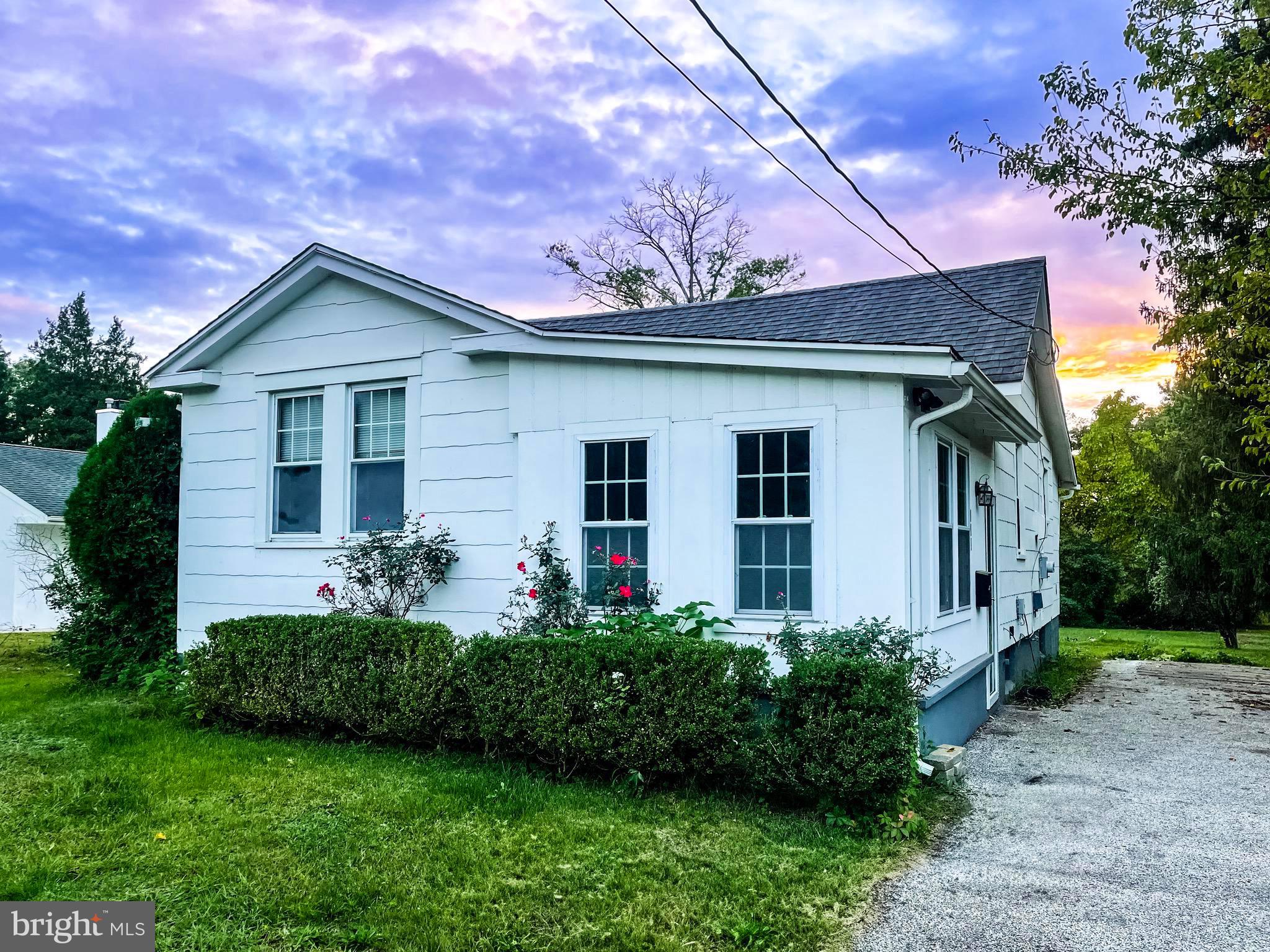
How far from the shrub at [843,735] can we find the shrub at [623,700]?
25cm

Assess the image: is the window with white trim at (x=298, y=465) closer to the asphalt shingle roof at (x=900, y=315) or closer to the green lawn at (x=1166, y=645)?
the asphalt shingle roof at (x=900, y=315)

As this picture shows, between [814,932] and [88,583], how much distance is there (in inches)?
342

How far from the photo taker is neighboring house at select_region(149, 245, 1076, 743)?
5.86 metres

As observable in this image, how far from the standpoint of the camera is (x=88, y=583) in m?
9.18

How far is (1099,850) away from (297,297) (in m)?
7.74

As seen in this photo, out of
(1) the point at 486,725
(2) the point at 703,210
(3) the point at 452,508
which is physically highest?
(2) the point at 703,210

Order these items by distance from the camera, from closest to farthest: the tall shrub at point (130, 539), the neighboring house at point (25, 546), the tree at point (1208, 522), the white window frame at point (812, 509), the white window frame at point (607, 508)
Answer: the white window frame at point (812, 509), the white window frame at point (607, 508), the tall shrub at point (130, 539), the tree at point (1208, 522), the neighboring house at point (25, 546)

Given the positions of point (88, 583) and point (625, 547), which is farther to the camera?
point (88, 583)

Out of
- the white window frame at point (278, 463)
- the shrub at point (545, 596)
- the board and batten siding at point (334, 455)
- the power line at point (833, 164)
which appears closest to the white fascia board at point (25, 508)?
the board and batten siding at point (334, 455)

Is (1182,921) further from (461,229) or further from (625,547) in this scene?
(461,229)

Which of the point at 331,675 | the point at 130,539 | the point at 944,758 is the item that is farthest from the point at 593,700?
the point at 130,539

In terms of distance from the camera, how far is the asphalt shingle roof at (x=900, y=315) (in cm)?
741

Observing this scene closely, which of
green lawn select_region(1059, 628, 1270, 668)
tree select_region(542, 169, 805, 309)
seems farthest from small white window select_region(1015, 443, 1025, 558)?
tree select_region(542, 169, 805, 309)

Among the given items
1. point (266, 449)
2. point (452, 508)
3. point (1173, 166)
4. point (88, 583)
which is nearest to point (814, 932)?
point (452, 508)
